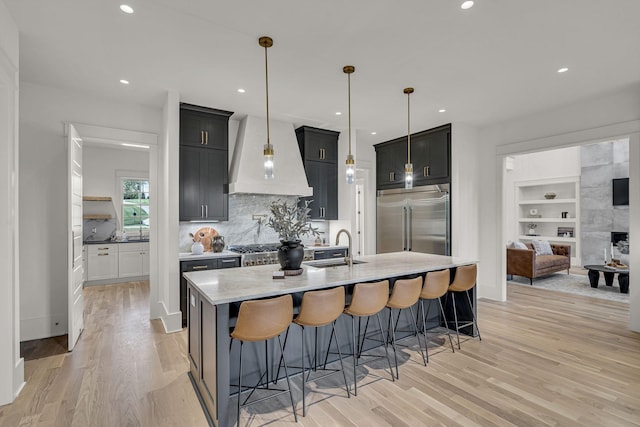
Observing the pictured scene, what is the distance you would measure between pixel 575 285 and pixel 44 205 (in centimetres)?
865

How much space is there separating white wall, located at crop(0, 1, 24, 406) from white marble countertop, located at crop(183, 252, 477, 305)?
124cm

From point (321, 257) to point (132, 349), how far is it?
2813 mm

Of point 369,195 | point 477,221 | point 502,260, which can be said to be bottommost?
point 502,260

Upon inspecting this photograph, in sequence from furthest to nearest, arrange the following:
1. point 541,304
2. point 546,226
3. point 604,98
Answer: point 546,226
point 541,304
point 604,98

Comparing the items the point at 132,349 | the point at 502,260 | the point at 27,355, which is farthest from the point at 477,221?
the point at 27,355

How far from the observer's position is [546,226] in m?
9.37

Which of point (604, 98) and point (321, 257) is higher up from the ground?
point (604, 98)

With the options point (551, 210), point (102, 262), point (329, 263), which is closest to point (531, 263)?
point (551, 210)

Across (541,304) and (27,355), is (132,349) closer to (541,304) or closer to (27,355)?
(27,355)

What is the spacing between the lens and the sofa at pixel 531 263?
637 centimetres

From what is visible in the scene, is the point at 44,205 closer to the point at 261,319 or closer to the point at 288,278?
the point at 288,278

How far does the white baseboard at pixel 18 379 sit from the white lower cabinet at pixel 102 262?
4029 mm

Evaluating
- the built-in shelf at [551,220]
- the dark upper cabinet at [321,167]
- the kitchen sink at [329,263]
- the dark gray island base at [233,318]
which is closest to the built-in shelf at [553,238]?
the built-in shelf at [551,220]

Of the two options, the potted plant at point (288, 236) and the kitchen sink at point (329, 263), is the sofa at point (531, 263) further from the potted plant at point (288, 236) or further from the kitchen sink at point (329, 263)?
the potted plant at point (288, 236)
